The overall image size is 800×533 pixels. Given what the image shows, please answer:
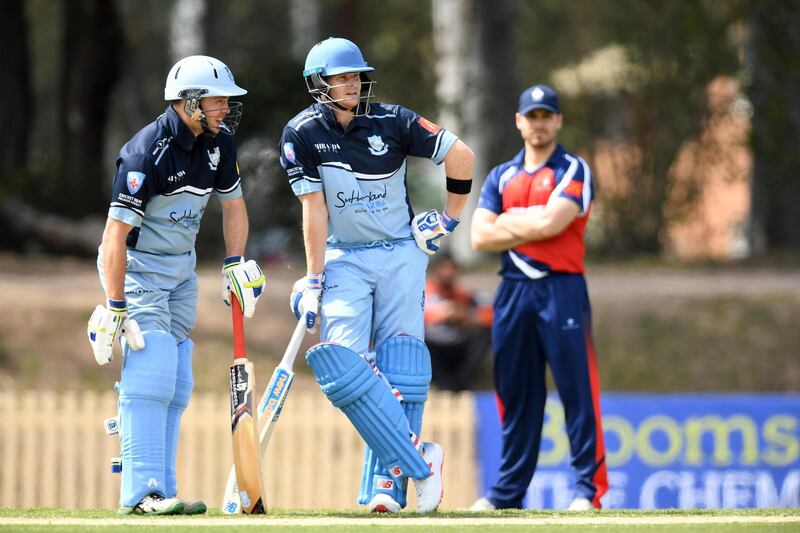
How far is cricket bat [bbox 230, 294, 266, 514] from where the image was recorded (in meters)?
6.39

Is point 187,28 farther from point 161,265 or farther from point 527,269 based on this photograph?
point 161,265

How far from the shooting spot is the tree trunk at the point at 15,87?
A: 62.2 feet

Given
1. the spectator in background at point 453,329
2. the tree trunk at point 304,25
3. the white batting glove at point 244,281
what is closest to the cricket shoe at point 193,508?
the white batting glove at point 244,281

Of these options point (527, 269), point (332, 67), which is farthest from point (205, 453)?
point (332, 67)

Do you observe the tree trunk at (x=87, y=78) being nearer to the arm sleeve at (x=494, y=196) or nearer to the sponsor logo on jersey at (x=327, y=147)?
the arm sleeve at (x=494, y=196)

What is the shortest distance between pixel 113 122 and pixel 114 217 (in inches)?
1025

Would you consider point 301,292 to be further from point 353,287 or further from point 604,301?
point 604,301

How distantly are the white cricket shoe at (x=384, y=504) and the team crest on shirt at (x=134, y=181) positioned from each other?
1.72 meters

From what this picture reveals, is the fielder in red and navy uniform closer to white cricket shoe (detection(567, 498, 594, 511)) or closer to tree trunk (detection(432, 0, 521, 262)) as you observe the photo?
white cricket shoe (detection(567, 498, 594, 511))

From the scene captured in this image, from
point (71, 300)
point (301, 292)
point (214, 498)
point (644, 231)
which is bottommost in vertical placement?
point (214, 498)

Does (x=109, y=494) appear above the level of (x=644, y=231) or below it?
below

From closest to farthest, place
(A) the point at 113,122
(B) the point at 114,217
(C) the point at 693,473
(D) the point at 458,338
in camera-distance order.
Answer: (B) the point at 114,217 → (C) the point at 693,473 → (D) the point at 458,338 → (A) the point at 113,122

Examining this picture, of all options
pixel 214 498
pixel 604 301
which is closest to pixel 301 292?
pixel 214 498

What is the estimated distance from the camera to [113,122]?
31.6 m
